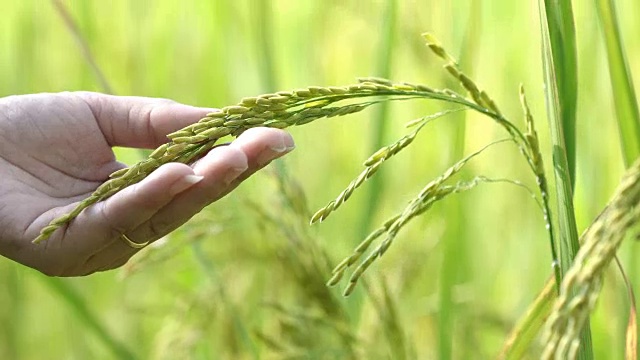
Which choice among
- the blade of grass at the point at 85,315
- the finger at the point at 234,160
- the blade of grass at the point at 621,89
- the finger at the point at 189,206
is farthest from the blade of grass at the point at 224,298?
the blade of grass at the point at 621,89

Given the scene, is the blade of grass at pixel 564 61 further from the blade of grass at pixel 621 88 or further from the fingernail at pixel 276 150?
the fingernail at pixel 276 150

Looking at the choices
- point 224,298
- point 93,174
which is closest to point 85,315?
point 224,298

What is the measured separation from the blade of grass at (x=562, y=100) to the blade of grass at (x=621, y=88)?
77 millimetres

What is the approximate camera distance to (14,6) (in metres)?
2.50

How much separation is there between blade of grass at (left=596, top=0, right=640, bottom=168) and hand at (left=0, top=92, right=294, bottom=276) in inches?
12.2

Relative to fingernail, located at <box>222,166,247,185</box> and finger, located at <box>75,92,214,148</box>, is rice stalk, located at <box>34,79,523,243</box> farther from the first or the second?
finger, located at <box>75,92,214,148</box>

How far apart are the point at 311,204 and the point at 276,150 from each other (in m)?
1.34

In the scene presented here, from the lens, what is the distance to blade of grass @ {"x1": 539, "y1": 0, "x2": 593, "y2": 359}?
2.57 ft

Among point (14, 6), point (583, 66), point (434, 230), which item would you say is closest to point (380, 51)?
point (583, 66)

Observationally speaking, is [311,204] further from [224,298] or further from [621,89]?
[621,89]

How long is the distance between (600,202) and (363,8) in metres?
0.81

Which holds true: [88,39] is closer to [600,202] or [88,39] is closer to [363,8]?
[363,8]

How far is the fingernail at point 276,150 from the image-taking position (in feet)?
2.70

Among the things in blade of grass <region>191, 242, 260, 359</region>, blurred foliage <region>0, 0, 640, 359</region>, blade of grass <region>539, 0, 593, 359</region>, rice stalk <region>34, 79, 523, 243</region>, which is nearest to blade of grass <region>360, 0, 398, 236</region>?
blurred foliage <region>0, 0, 640, 359</region>
